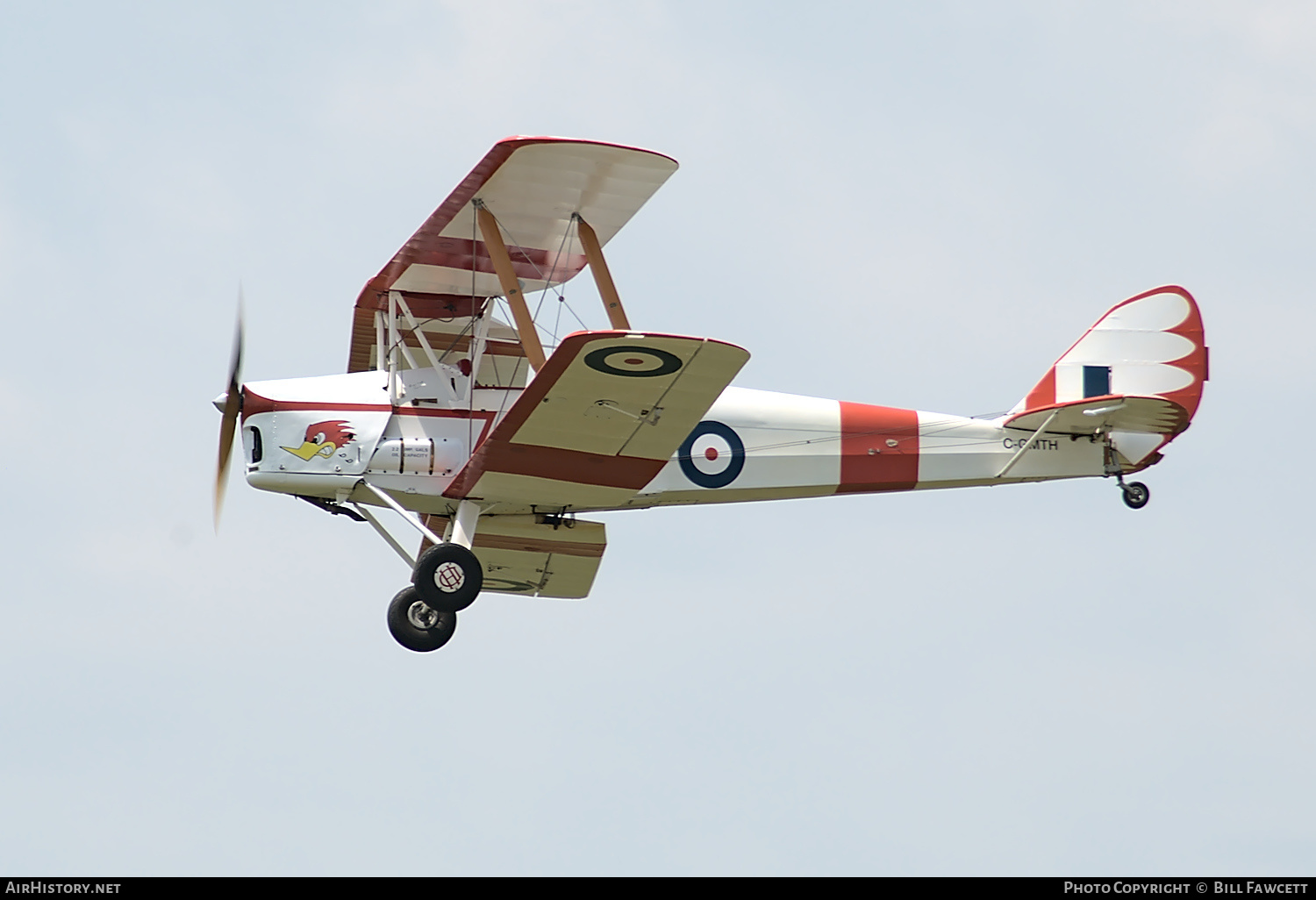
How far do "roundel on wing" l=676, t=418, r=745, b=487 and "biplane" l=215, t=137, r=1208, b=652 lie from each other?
0.05 feet

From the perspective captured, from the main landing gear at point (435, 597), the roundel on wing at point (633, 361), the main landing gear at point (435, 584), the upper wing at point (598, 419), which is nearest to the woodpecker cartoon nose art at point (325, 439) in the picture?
the main landing gear at point (435, 584)

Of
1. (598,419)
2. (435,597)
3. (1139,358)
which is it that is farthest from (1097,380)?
(435,597)

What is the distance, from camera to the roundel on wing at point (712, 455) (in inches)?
548

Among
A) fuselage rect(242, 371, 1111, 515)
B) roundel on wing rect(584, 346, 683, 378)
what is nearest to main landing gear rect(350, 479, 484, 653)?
fuselage rect(242, 371, 1111, 515)

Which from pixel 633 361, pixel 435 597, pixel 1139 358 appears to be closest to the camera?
pixel 633 361

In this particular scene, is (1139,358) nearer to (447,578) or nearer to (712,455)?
(712,455)

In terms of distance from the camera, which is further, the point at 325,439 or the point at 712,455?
the point at 712,455

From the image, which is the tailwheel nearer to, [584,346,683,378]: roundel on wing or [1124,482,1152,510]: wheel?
[1124,482,1152,510]: wheel

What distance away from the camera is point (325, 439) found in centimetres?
1330

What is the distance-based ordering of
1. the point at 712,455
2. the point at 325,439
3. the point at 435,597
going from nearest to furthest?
the point at 435,597, the point at 325,439, the point at 712,455

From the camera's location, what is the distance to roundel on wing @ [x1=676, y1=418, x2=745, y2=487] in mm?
13930

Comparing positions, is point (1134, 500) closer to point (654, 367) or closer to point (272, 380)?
point (654, 367)

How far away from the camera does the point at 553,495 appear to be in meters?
13.4

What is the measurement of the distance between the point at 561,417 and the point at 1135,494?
5070mm
